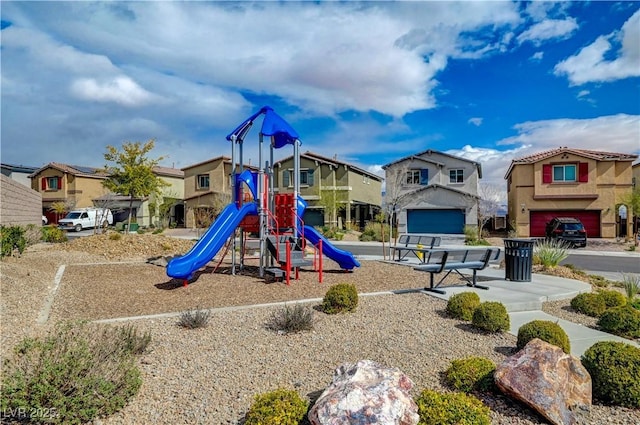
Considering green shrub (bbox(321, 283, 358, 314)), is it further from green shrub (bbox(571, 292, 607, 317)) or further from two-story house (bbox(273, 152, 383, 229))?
two-story house (bbox(273, 152, 383, 229))

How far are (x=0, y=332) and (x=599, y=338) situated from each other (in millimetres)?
8262

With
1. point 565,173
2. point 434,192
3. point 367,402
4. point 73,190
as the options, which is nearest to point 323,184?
point 434,192

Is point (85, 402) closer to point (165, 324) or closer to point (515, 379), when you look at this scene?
point (165, 324)

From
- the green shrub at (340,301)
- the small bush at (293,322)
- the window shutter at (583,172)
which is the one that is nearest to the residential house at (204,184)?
the window shutter at (583,172)

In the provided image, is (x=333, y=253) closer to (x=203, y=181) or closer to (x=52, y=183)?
(x=203, y=181)

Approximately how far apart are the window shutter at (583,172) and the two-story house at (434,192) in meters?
7.47

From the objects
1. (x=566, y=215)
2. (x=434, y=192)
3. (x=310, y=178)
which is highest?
(x=310, y=178)

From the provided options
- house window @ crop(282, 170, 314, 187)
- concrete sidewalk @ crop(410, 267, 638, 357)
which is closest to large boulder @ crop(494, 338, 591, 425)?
concrete sidewalk @ crop(410, 267, 638, 357)

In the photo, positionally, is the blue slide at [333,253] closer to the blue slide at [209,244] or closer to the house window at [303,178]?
the blue slide at [209,244]

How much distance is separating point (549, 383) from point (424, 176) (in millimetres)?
34791

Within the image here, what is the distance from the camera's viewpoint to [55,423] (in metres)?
3.40

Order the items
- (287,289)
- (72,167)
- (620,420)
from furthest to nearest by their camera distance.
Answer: (72,167), (287,289), (620,420)

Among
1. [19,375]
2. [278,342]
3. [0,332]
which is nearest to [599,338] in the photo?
[278,342]

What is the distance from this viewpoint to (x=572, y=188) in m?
31.8
